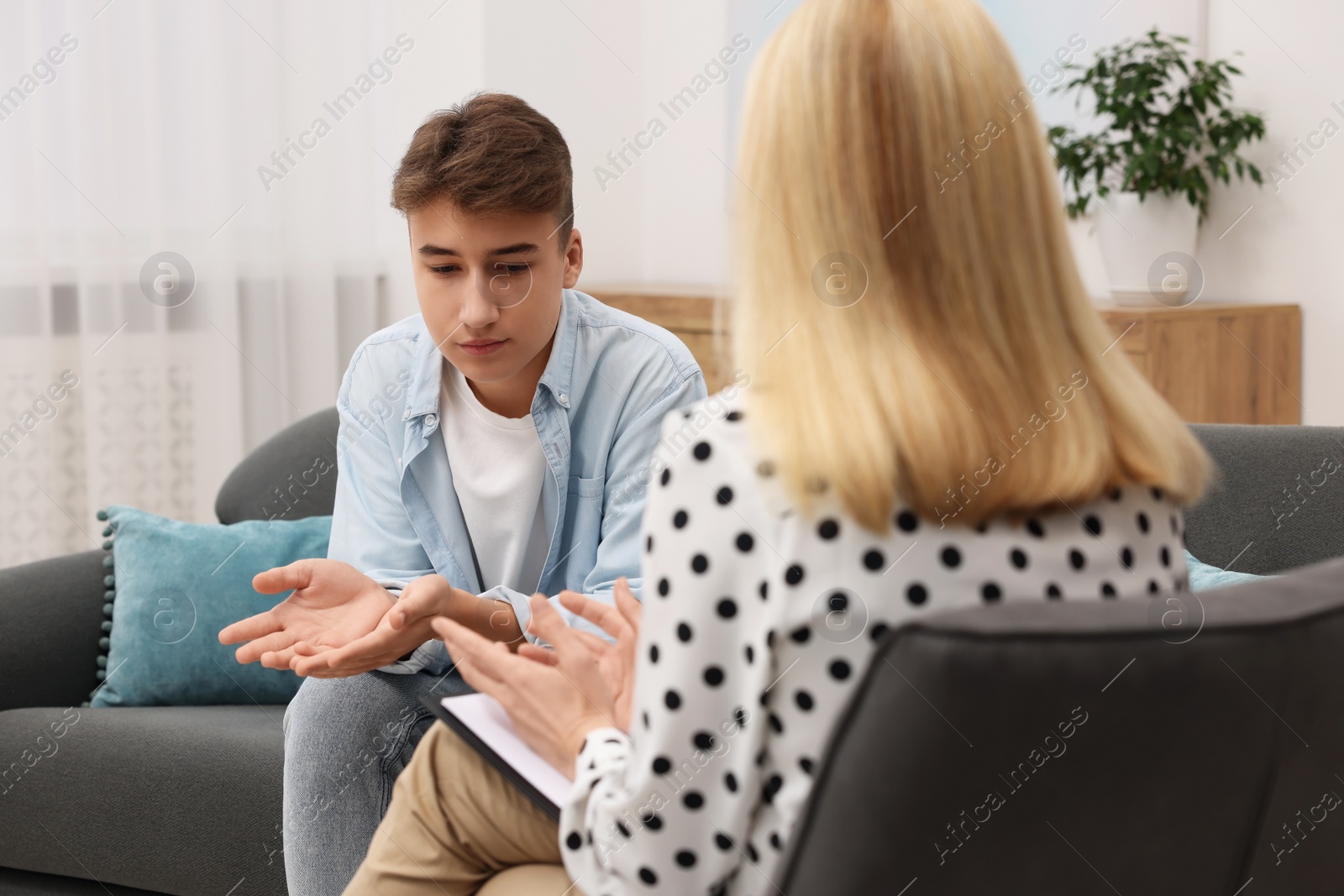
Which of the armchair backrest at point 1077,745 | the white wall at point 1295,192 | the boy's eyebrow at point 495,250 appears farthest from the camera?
the white wall at point 1295,192

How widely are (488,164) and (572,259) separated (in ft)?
0.68

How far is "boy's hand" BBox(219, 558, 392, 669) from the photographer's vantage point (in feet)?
4.22

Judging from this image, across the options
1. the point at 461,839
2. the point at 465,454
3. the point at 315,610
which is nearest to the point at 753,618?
the point at 461,839

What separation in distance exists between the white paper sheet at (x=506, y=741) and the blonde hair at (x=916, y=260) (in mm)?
322

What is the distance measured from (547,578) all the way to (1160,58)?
227cm

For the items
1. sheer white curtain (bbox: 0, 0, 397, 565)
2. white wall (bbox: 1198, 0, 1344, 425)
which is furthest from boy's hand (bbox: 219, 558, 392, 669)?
white wall (bbox: 1198, 0, 1344, 425)

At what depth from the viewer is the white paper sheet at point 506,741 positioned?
2.95ft

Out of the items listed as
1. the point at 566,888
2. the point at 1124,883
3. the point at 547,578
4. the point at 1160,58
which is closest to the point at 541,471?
the point at 547,578

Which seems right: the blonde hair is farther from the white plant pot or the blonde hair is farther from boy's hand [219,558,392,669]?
the white plant pot

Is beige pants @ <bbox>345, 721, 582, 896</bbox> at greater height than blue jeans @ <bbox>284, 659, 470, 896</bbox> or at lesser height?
greater

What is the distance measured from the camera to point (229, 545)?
6.54 ft

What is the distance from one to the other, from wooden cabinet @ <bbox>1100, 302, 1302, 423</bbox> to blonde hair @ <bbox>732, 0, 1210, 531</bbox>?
7.01ft

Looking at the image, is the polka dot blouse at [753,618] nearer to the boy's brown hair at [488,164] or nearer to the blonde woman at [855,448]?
the blonde woman at [855,448]

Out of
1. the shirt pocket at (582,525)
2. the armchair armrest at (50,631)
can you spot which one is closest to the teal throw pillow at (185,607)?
the armchair armrest at (50,631)
